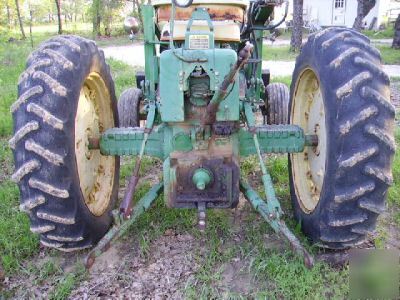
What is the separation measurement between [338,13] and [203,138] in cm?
3118

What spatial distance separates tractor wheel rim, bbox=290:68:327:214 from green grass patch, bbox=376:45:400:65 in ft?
33.3

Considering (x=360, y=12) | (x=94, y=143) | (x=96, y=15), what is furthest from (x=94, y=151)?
(x=96, y=15)

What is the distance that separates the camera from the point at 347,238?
2930 mm

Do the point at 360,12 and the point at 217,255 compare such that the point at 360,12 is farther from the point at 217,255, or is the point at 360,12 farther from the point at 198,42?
the point at 217,255

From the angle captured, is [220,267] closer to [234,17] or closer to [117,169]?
[117,169]

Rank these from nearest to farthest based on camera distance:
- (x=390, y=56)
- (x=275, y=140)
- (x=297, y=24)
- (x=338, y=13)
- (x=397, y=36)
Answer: (x=275, y=140) < (x=390, y=56) < (x=297, y=24) < (x=397, y=36) < (x=338, y=13)

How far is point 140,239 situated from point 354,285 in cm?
158

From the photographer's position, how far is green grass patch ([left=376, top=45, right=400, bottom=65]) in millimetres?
13867

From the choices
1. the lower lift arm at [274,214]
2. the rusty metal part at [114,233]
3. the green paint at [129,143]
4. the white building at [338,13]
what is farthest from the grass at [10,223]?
the white building at [338,13]

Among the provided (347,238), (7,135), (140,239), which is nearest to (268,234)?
(347,238)

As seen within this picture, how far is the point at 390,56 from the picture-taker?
15016 millimetres

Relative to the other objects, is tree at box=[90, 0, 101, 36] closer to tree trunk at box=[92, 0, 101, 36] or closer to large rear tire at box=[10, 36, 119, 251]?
tree trunk at box=[92, 0, 101, 36]

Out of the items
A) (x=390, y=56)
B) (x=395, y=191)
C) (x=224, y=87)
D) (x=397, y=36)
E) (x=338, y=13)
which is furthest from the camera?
(x=338, y=13)

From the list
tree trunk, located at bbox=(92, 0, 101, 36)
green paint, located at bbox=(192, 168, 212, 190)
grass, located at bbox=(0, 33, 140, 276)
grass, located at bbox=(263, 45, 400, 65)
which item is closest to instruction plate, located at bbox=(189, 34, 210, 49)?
green paint, located at bbox=(192, 168, 212, 190)
